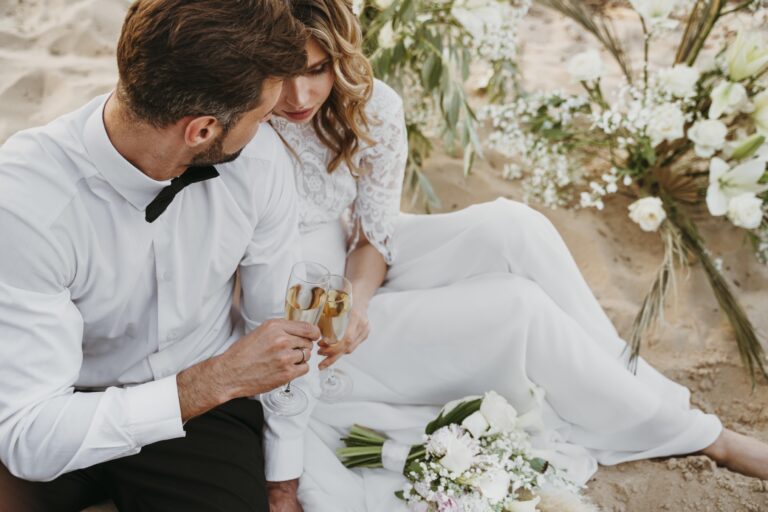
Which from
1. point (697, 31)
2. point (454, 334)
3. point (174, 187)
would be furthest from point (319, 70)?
point (697, 31)

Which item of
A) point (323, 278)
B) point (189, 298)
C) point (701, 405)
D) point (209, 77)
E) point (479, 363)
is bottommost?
point (701, 405)

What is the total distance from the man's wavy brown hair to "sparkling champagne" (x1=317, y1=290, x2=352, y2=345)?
1.89ft

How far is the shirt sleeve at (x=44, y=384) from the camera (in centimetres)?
171

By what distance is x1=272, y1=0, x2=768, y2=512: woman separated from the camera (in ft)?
8.29

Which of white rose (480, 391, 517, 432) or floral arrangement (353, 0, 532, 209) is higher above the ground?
floral arrangement (353, 0, 532, 209)

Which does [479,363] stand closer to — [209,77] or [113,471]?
[113,471]

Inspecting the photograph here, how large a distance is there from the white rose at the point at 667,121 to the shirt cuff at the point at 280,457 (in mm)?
2151

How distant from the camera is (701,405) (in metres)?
3.06

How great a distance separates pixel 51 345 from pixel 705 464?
2237 millimetres

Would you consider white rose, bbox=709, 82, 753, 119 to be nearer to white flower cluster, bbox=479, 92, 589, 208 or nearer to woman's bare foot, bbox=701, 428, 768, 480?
white flower cluster, bbox=479, 92, 589, 208


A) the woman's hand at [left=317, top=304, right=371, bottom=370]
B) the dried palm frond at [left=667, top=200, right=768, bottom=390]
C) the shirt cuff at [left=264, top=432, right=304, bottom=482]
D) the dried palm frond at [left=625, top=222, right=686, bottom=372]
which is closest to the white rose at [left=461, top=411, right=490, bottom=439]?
the woman's hand at [left=317, top=304, right=371, bottom=370]

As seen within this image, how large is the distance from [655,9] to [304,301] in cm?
229

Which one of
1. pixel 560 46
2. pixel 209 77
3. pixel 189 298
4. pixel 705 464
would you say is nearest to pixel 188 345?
pixel 189 298

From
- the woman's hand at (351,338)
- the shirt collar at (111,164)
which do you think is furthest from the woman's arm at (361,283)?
the shirt collar at (111,164)
